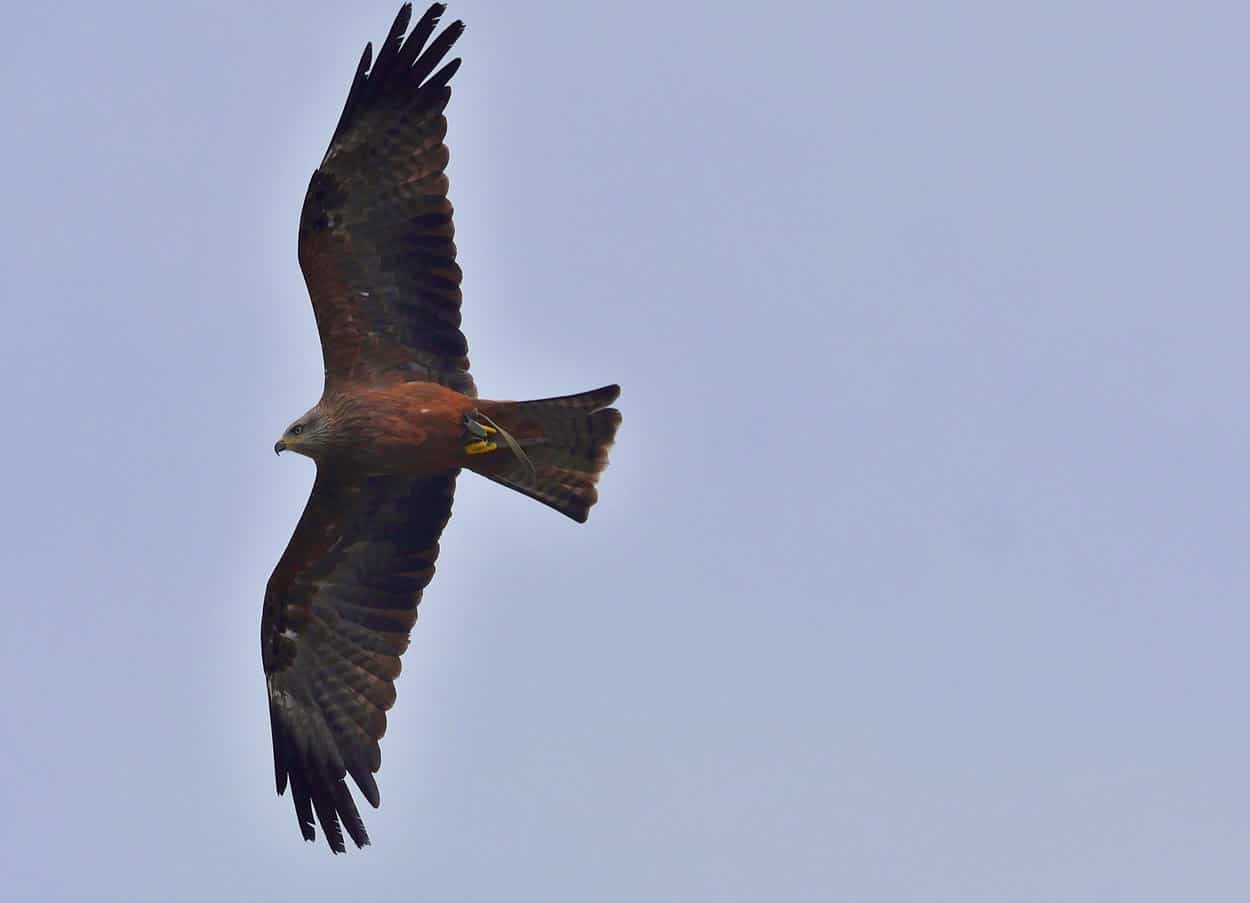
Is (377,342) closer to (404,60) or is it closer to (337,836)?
(404,60)

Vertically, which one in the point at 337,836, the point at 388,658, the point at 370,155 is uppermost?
the point at 370,155

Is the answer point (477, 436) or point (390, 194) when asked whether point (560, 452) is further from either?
point (390, 194)

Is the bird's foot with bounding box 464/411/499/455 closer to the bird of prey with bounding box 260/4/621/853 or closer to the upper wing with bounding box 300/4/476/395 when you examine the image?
the bird of prey with bounding box 260/4/621/853

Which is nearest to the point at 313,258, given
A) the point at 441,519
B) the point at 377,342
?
the point at 377,342

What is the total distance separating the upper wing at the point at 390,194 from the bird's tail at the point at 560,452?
3.20ft

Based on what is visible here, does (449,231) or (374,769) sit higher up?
(449,231)

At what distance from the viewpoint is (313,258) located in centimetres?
1473

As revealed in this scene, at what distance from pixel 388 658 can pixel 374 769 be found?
79cm

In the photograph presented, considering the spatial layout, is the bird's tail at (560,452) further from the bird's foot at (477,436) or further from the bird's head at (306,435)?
the bird's head at (306,435)

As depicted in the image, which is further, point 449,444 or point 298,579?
point 298,579

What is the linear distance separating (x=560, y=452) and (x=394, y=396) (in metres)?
1.29

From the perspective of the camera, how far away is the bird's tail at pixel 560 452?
14992mm

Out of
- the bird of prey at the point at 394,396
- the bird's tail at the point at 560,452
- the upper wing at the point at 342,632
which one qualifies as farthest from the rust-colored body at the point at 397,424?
the upper wing at the point at 342,632

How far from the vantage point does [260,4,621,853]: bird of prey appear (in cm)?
1462
